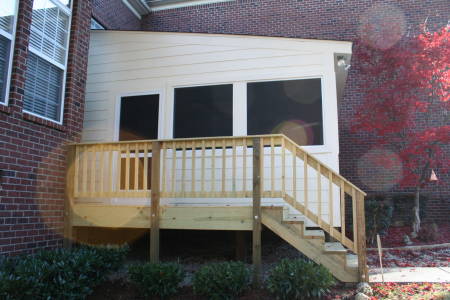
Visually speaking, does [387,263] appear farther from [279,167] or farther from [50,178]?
[50,178]

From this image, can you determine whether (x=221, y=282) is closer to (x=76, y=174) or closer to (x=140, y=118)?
(x=76, y=174)

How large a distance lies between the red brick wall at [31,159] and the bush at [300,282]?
10.0 feet

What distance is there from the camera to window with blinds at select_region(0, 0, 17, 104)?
466cm

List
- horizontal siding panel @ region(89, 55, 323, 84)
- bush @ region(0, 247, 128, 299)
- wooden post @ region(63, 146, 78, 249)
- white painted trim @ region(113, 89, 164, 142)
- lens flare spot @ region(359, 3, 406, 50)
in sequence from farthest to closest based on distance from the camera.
Answer: lens flare spot @ region(359, 3, 406, 50), white painted trim @ region(113, 89, 164, 142), horizontal siding panel @ region(89, 55, 323, 84), wooden post @ region(63, 146, 78, 249), bush @ region(0, 247, 128, 299)

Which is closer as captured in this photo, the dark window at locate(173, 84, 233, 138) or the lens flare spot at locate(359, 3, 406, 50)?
the dark window at locate(173, 84, 233, 138)

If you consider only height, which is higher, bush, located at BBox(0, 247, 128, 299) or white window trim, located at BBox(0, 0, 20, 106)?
white window trim, located at BBox(0, 0, 20, 106)

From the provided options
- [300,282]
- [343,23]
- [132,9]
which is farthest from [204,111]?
[132,9]

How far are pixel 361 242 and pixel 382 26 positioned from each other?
6045 millimetres

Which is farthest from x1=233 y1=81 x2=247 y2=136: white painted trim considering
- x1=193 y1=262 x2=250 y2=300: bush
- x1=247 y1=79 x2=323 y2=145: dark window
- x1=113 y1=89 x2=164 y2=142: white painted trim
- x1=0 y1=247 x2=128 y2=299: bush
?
x1=0 y1=247 x2=128 y2=299: bush

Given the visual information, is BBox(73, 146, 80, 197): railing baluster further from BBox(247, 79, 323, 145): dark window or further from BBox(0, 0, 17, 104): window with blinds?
BBox(247, 79, 323, 145): dark window

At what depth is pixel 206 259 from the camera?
21.1ft

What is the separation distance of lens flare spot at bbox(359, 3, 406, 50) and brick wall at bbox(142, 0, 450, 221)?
0.03 metres

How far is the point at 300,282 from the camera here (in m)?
4.12

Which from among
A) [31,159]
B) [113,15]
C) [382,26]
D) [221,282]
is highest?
[113,15]
